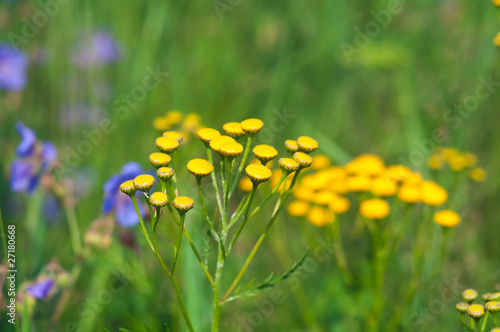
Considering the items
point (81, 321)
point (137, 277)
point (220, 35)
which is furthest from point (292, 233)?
point (220, 35)

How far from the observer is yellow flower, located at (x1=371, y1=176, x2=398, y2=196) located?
6.97 ft

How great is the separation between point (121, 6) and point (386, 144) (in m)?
2.30

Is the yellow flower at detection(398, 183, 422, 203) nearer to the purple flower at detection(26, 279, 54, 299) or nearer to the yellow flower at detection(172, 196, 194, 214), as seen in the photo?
the yellow flower at detection(172, 196, 194, 214)

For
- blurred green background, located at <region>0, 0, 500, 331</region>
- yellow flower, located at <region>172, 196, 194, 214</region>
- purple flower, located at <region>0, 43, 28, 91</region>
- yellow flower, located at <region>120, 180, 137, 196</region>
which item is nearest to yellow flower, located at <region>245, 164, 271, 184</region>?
A: yellow flower, located at <region>172, 196, 194, 214</region>

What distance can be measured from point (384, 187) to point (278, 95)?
1639 millimetres

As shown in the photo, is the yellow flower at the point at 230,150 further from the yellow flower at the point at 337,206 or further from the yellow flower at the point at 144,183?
the yellow flower at the point at 337,206

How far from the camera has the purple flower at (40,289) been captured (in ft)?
6.16

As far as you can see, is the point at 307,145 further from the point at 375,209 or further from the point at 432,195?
the point at 432,195

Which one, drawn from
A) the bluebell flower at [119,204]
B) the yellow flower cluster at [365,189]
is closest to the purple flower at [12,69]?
the bluebell flower at [119,204]

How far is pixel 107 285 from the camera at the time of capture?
98.3 inches

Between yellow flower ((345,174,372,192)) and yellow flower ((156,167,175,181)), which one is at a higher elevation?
yellow flower ((156,167,175,181))

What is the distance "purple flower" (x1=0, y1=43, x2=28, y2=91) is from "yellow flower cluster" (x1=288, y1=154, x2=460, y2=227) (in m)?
1.76

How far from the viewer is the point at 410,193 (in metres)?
2.07

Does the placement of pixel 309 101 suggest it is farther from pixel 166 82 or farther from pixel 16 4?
pixel 16 4
